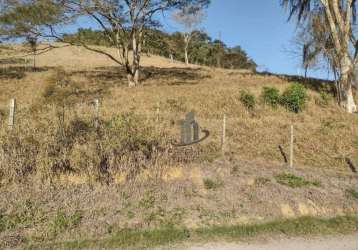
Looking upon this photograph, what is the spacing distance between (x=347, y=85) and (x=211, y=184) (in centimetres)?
1395

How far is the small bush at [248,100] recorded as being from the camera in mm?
17672

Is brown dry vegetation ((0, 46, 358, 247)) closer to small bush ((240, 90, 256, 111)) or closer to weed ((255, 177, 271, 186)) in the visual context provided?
weed ((255, 177, 271, 186))

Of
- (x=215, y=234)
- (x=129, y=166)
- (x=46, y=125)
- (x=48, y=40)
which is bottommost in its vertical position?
(x=215, y=234)

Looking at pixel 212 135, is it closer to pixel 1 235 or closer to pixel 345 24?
pixel 1 235

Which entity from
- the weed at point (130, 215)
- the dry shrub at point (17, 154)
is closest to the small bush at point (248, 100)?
the dry shrub at point (17, 154)

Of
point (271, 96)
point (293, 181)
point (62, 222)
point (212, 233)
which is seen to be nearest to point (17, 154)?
point (62, 222)

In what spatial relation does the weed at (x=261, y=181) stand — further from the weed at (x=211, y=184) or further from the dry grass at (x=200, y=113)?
the dry grass at (x=200, y=113)

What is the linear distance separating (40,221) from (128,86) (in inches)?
666

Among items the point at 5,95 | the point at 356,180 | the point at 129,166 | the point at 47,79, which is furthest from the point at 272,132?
the point at 47,79

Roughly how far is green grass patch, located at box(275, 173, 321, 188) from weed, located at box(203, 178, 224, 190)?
1372mm

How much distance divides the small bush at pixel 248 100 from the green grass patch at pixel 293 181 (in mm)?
9660

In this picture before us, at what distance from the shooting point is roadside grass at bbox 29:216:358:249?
486cm

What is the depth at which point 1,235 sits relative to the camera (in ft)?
16.2

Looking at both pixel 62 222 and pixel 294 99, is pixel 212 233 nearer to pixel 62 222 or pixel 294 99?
pixel 62 222
